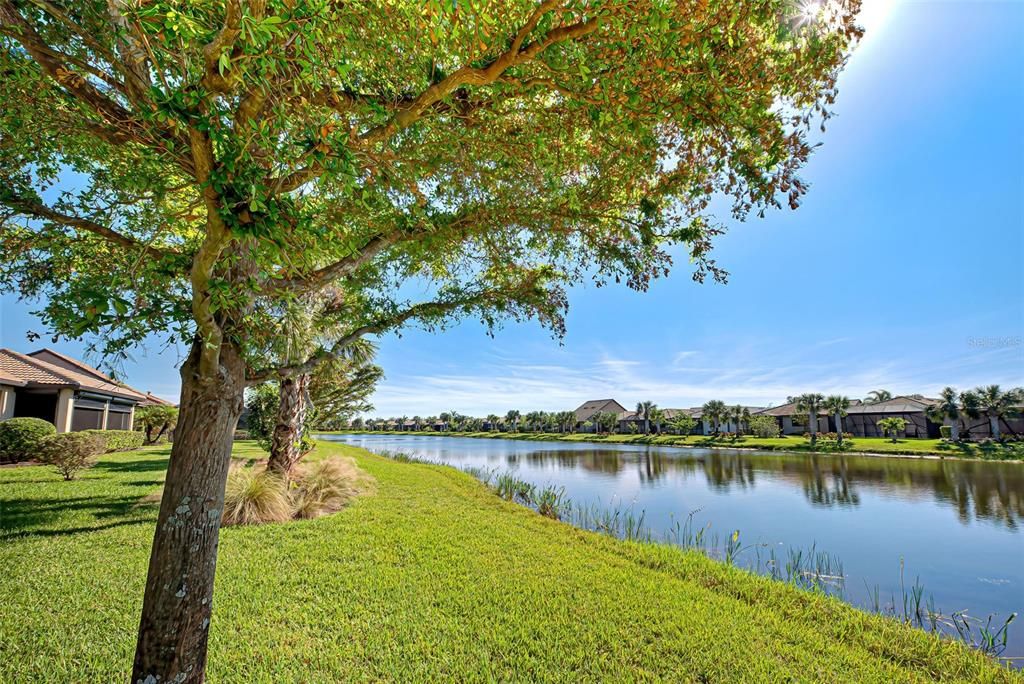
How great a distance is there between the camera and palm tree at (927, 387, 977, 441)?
131 feet

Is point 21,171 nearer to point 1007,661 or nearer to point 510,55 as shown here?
point 510,55

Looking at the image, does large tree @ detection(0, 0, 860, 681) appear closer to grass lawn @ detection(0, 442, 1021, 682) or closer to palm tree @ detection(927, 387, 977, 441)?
grass lawn @ detection(0, 442, 1021, 682)

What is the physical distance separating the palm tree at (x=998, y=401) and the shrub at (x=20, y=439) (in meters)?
65.9

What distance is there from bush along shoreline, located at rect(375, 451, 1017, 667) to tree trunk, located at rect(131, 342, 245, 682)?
7.31m

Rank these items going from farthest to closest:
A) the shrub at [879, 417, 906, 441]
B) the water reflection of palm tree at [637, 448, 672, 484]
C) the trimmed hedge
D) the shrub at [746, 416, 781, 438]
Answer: the shrub at [746, 416, 781, 438] < the shrub at [879, 417, 906, 441] < the water reflection of palm tree at [637, 448, 672, 484] < the trimmed hedge

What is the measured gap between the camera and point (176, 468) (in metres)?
2.59

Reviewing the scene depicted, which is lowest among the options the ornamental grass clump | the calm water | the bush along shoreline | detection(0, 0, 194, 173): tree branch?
the calm water

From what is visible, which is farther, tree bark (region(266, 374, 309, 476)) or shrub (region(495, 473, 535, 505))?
shrub (region(495, 473, 535, 505))

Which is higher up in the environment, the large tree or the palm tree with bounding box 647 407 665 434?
the large tree

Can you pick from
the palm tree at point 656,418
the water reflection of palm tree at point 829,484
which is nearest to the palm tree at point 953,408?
the water reflection of palm tree at point 829,484

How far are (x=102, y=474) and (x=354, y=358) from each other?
41.1 feet

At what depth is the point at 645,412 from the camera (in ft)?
240

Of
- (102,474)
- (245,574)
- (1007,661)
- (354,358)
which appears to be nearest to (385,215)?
(354,358)

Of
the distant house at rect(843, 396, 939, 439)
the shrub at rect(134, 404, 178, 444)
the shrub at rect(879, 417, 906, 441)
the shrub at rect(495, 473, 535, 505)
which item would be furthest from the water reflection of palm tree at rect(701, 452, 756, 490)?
the distant house at rect(843, 396, 939, 439)
